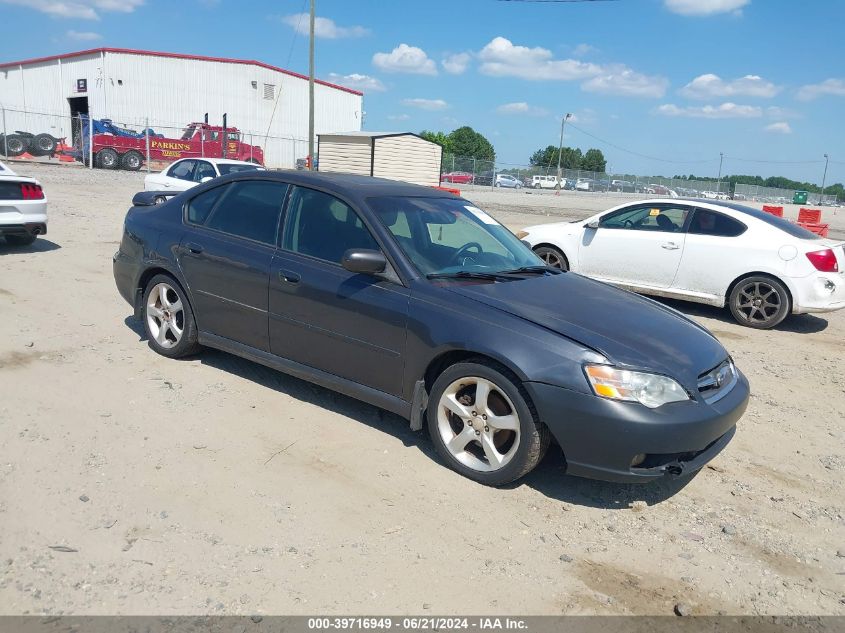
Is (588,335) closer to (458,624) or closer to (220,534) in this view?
(458,624)

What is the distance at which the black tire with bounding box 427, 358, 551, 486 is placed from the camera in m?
3.66

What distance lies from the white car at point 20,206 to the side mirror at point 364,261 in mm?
7444

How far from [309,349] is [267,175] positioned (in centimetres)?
142

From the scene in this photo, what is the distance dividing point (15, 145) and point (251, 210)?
3552 centimetres

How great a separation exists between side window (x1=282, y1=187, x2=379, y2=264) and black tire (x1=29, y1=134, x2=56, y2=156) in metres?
35.9

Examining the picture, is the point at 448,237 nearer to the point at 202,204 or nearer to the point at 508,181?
the point at 202,204

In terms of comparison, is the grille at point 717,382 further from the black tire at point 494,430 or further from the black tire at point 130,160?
the black tire at point 130,160

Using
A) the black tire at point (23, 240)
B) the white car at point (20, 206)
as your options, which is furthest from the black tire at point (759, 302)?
the black tire at point (23, 240)

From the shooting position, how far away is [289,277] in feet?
15.1

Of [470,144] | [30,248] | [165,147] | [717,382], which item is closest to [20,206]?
[30,248]

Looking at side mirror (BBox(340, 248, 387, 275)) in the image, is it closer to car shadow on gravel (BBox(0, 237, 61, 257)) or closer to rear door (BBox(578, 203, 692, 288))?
rear door (BBox(578, 203, 692, 288))

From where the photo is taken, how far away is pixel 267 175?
5102mm

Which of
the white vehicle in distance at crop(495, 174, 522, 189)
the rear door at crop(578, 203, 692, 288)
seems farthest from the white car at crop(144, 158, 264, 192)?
the white vehicle in distance at crop(495, 174, 522, 189)

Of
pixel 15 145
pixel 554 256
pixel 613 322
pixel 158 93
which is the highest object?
pixel 158 93
